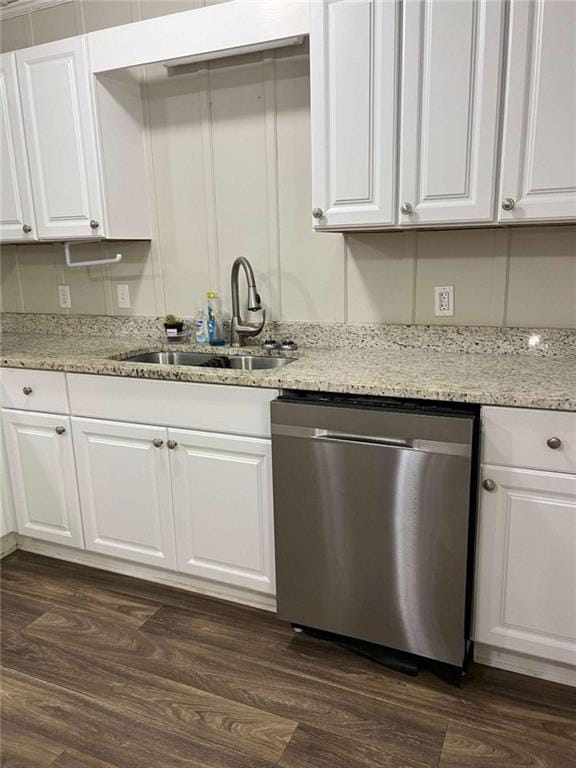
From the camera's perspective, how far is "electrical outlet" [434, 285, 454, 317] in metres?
2.13

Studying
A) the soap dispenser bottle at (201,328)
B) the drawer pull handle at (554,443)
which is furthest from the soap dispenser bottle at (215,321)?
the drawer pull handle at (554,443)

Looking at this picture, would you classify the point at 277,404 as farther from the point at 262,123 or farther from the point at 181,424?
the point at 262,123

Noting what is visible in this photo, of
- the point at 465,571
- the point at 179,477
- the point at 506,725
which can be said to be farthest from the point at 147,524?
the point at 506,725

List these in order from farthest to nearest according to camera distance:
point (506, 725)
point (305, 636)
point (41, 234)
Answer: point (41, 234)
point (305, 636)
point (506, 725)

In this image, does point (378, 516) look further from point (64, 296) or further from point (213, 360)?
point (64, 296)

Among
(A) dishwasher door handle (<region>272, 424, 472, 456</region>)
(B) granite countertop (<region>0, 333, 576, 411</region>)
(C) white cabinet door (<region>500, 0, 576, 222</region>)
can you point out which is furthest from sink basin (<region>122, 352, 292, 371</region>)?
(C) white cabinet door (<region>500, 0, 576, 222</region>)

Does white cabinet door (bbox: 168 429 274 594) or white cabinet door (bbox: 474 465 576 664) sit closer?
white cabinet door (bbox: 474 465 576 664)

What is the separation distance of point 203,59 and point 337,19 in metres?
0.65

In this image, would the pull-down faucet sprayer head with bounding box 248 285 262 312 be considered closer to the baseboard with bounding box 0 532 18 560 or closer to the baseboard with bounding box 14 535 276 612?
the baseboard with bounding box 14 535 276 612

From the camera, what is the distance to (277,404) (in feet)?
5.84

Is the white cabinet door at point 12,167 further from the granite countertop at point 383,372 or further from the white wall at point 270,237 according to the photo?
the granite countertop at point 383,372

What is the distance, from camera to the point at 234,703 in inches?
66.9

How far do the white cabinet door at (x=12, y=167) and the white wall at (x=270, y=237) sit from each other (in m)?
0.36

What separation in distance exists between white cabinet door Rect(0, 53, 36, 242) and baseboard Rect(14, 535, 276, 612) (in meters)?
1.39
